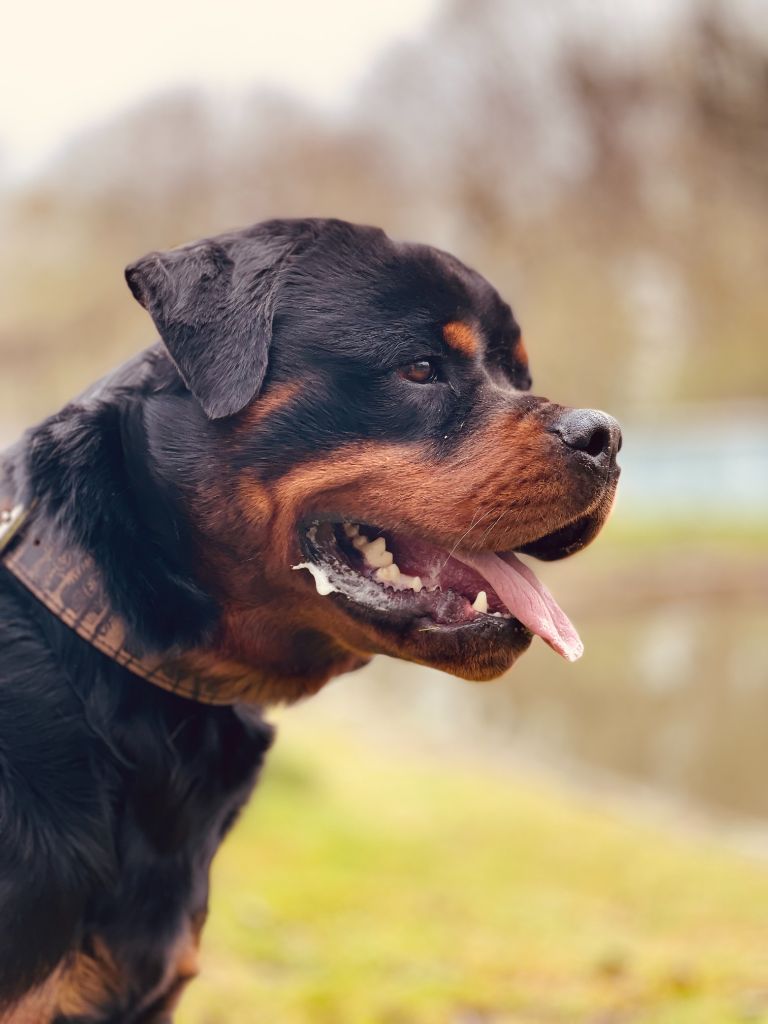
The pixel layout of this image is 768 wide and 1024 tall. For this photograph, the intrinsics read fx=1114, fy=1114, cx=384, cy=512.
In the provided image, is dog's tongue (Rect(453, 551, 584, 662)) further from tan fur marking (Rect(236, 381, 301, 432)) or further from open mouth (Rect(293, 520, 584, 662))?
tan fur marking (Rect(236, 381, 301, 432))

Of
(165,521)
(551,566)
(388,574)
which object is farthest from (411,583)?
(551,566)

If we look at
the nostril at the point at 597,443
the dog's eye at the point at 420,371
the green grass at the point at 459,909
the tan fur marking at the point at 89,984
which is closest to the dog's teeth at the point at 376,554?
the dog's eye at the point at 420,371

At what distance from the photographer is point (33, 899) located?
1912 mm

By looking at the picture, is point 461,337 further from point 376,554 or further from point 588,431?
point 376,554

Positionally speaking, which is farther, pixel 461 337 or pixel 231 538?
pixel 461 337

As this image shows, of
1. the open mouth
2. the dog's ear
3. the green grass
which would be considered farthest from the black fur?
the green grass

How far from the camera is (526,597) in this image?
7.45ft

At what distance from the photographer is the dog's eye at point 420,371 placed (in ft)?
7.50

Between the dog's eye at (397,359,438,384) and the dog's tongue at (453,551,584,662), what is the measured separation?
1.20 ft

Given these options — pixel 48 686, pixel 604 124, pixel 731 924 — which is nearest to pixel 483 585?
pixel 48 686

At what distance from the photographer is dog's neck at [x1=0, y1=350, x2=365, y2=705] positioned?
6.81ft

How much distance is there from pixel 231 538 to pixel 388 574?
0.33 metres

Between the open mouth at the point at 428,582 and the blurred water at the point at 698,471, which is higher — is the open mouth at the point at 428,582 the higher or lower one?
the higher one

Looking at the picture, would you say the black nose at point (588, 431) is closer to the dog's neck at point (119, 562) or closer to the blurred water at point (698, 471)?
the dog's neck at point (119, 562)
